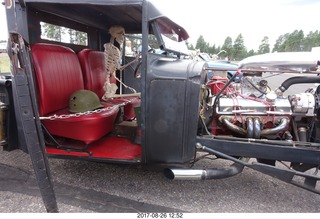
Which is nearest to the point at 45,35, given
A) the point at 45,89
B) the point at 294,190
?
the point at 45,89

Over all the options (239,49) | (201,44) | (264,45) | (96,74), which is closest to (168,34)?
(96,74)

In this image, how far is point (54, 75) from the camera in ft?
8.28

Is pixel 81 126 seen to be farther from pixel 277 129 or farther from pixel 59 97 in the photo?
pixel 277 129

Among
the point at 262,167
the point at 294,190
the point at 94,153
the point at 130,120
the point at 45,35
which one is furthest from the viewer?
the point at 130,120

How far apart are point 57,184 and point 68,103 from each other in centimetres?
95

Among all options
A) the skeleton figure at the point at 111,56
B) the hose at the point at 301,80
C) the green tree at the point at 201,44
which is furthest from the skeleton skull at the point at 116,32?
the green tree at the point at 201,44

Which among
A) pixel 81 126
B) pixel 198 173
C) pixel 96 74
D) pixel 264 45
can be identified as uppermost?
pixel 264 45

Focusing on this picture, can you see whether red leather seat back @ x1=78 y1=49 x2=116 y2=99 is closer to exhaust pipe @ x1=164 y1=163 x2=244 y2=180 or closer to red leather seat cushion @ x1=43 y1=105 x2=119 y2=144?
red leather seat cushion @ x1=43 y1=105 x2=119 y2=144

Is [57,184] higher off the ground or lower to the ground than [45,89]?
lower

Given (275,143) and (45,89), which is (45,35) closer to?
(45,89)

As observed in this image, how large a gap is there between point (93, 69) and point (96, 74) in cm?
10

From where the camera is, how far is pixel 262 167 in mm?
2053

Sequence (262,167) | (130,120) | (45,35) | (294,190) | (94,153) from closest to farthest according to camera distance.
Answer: (262,167)
(94,153)
(294,190)
(45,35)
(130,120)

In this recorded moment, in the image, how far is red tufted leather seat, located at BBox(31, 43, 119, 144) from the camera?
236 cm
